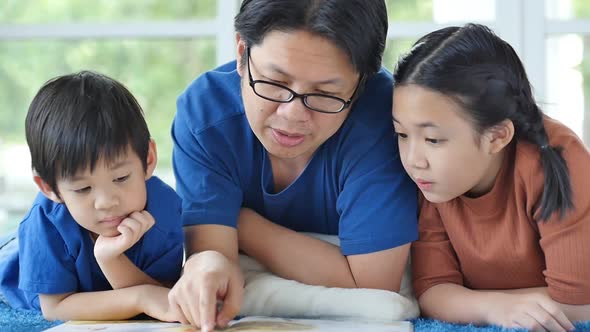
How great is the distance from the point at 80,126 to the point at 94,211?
134 millimetres

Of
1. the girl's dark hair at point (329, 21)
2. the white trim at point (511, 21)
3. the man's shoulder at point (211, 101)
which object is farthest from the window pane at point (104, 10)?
the girl's dark hair at point (329, 21)

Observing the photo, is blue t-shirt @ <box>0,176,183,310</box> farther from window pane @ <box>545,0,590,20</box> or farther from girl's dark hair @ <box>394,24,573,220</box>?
window pane @ <box>545,0,590,20</box>

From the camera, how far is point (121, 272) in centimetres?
135

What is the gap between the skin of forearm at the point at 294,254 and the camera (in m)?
1.44

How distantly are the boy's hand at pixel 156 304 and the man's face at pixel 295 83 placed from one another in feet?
0.97

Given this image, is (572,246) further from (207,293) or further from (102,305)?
(102,305)

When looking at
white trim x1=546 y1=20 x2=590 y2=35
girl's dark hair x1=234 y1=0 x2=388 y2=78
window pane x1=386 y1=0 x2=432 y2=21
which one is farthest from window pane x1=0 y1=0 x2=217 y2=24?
girl's dark hair x1=234 y1=0 x2=388 y2=78

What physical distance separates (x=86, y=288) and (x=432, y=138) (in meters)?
0.63

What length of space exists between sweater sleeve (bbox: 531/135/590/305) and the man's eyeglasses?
1.25 feet

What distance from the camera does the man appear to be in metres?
1.28

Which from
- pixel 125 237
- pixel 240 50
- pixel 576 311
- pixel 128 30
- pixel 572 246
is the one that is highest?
pixel 240 50

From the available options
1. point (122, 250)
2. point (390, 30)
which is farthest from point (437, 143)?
point (390, 30)

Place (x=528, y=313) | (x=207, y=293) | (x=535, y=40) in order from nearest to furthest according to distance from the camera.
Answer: (x=207, y=293), (x=528, y=313), (x=535, y=40)

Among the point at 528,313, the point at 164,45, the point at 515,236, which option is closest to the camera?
the point at 528,313
